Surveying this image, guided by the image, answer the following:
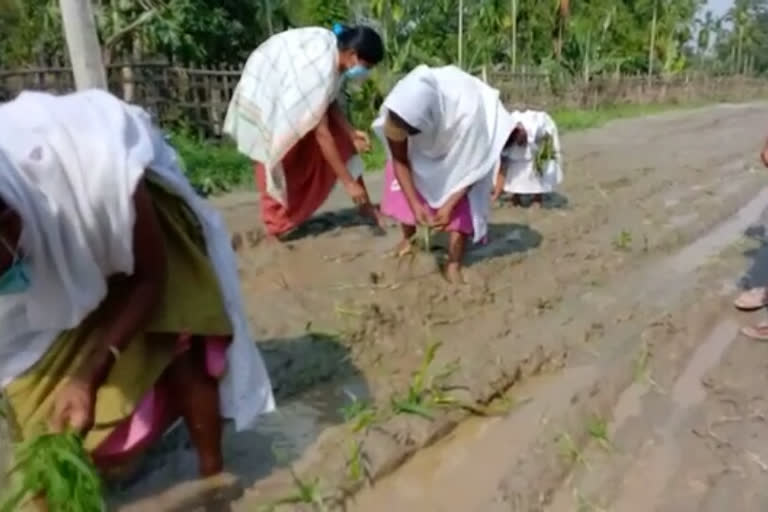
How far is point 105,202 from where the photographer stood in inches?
93.4

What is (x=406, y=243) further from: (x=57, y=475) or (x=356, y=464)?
(x=57, y=475)

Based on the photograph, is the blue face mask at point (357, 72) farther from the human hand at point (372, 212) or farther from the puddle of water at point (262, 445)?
the puddle of water at point (262, 445)

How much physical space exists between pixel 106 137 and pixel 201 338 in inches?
27.9

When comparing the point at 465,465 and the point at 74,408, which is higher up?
the point at 74,408

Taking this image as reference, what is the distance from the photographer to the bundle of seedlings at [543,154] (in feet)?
25.6

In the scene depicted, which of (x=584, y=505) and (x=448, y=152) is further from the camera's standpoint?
(x=448, y=152)

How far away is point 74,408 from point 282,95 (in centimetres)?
347

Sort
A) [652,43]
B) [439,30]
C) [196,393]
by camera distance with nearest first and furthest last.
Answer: [196,393] → [439,30] → [652,43]

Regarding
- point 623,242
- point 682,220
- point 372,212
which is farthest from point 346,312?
point 682,220

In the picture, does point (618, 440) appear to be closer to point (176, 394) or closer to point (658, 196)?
point (176, 394)

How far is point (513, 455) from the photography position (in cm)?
344

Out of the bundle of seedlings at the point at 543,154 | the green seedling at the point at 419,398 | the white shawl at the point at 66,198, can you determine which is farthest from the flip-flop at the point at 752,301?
the white shawl at the point at 66,198

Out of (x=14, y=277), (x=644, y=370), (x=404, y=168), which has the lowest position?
(x=644, y=370)

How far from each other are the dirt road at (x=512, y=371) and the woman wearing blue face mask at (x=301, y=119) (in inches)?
13.4
